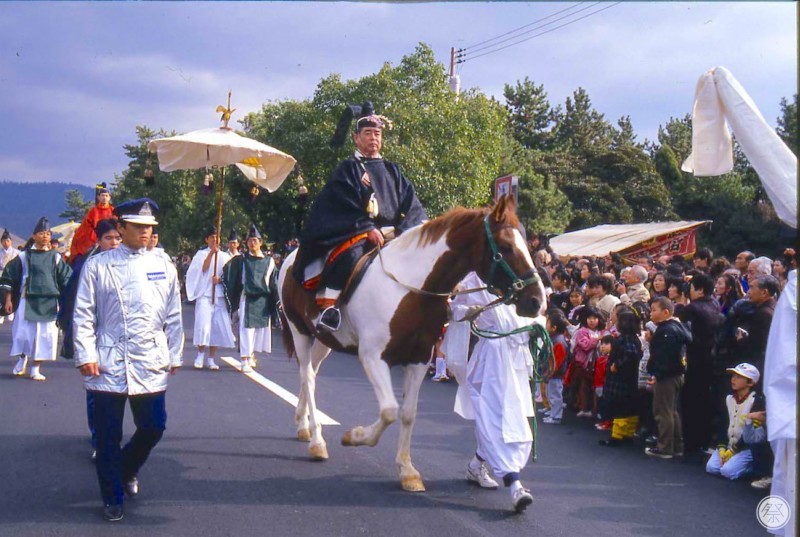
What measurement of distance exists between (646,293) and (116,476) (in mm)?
6733

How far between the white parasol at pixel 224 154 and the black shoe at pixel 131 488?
549 centimetres

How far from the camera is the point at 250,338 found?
12.5 m

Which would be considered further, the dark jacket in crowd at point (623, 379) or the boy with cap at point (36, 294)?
the boy with cap at point (36, 294)

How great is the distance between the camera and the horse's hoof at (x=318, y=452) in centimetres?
696

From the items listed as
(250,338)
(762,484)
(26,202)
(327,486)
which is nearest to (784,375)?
(762,484)

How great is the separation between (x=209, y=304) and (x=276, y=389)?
9.49ft

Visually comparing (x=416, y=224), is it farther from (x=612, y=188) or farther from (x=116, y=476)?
(x=612, y=188)

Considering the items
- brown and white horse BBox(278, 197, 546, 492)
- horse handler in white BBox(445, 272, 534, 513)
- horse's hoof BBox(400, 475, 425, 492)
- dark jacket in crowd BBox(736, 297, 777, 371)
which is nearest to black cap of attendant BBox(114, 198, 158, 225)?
brown and white horse BBox(278, 197, 546, 492)

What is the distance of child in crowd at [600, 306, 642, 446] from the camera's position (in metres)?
8.30

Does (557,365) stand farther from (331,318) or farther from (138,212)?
(138,212)

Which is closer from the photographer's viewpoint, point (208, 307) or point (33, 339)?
point (33, 339)

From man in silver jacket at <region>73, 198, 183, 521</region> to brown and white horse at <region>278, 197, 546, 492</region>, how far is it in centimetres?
138

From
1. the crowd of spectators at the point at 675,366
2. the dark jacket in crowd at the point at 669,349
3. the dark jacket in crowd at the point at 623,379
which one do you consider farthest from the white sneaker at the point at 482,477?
the dark jacket in crowd at the point at 623,379

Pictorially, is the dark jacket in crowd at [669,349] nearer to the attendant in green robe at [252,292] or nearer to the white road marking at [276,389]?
the white road marking at [276,389]
